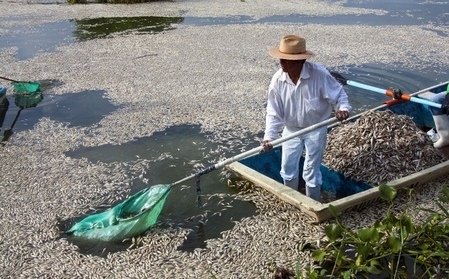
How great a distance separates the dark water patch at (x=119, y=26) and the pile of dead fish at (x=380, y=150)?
7819 millimetres

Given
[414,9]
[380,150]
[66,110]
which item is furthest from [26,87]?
[414,9]

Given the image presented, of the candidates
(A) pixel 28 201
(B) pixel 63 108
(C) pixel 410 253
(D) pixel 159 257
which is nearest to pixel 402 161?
(C) pixel 410 253

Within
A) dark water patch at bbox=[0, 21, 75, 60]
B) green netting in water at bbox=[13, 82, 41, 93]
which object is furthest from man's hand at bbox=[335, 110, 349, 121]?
dark water patch at bbox=[0, 21, 75, 60]

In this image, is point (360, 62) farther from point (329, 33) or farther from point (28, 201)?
point (28, 201)

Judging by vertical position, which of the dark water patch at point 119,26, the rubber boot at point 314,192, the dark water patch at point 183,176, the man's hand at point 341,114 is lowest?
the dark water patch at point 183,176

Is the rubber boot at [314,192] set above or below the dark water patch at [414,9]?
above

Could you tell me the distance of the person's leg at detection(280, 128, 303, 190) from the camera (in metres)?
4.63

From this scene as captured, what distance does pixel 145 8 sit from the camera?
50.9ft

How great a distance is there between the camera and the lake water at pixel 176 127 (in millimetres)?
4816

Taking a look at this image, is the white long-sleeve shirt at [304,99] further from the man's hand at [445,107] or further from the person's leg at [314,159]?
the man's hand at [445,107]

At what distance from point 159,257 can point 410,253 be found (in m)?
1.87

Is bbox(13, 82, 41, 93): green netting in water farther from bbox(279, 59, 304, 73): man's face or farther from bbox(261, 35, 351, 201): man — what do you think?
bbox(279, 59, 304, 73): man's face

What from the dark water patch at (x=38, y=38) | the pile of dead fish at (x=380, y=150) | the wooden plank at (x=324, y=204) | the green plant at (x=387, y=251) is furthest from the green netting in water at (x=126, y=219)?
the dark water patch at (x=38, y=38)

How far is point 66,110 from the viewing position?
7.57 metres
